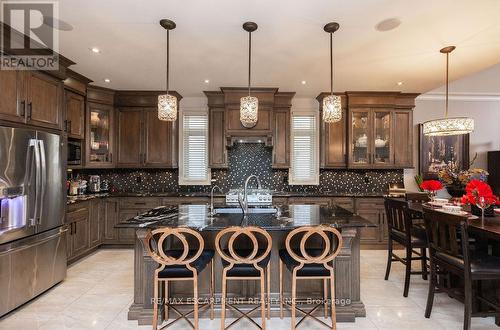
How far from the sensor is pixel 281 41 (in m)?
2.89

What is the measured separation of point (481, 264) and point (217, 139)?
12.8ft

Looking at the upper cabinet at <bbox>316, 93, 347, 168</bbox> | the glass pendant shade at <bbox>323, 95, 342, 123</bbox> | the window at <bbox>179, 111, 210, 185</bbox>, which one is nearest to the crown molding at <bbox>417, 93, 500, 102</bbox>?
the upper cabinet at <bbox>316, 93, 347, 168</bbox>

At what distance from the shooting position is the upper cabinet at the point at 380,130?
189 inches

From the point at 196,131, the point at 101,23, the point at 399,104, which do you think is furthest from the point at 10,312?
the point at 399,104

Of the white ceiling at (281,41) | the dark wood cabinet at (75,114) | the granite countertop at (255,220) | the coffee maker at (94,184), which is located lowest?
the granite countertop at (255,220)

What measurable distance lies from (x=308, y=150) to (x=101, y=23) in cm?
379

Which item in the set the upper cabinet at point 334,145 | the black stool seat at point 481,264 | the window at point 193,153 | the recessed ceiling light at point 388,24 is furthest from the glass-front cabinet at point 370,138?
the window at point 193,153

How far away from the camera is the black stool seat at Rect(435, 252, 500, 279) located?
2.05 m

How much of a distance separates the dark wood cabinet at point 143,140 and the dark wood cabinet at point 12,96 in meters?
2.13

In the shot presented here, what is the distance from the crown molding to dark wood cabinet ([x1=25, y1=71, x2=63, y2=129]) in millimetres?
6201

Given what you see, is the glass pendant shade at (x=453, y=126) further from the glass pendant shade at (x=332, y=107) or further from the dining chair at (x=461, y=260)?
the glass pendant shade at (x=332, y=107)

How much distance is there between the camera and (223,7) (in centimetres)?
229

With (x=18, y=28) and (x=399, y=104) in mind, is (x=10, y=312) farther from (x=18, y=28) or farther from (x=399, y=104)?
(x=399, y=104)

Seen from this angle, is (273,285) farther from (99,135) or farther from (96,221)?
(99,135)
